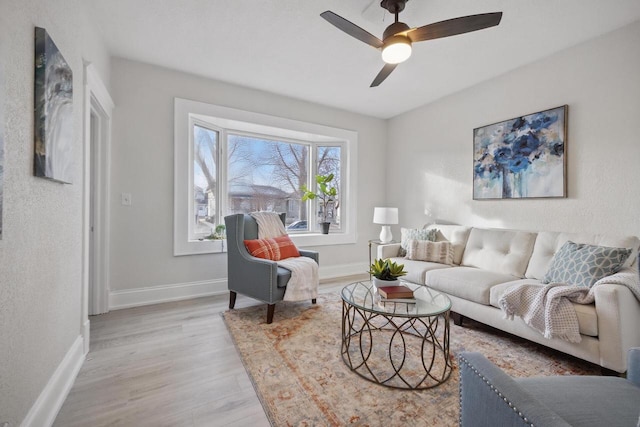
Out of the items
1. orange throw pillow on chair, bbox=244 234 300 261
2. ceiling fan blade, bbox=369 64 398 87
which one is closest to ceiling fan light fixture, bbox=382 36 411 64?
ceiling fan blade, bbox=369 64 398 87

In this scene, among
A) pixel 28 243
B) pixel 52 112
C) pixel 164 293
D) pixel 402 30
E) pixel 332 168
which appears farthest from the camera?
pixel 332 168

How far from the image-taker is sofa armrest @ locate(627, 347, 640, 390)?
101 centimetres

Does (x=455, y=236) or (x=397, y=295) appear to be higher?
(x=455, y=236)

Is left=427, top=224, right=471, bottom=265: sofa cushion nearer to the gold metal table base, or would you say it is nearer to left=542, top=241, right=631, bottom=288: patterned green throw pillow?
left=542, top=241, right=631, bottom=288: patterned green throw pillow

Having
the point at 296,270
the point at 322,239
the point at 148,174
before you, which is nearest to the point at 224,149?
the point at 148,174

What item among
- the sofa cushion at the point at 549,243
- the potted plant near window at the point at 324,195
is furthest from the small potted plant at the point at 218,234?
the sofa cushion at the point at 549,243

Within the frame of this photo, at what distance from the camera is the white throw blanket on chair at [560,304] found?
180cm

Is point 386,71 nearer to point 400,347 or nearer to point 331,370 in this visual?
point 400,347

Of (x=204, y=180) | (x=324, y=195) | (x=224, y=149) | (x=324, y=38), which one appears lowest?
(x=324, y=195)

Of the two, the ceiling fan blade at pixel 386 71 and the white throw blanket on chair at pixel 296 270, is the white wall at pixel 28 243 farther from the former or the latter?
the ceiling fan blade at pixel 386 71

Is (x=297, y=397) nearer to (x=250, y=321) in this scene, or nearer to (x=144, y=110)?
(x=250, y=321)

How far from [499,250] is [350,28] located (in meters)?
2.46

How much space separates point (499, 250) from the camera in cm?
289

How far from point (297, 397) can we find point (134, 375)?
1.04 m
